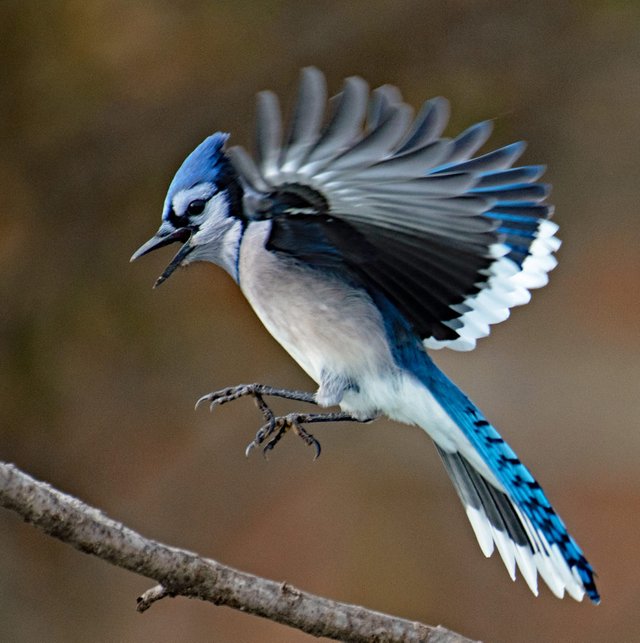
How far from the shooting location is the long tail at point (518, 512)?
1233 millimetres

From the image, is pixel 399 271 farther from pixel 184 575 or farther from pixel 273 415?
pixel 184 575

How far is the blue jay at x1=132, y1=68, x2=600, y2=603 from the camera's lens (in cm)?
108

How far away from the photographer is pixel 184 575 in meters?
1.04

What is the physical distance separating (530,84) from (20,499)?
2.01 m

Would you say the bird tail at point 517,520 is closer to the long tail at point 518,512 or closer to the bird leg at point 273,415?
the long tail at point 518,512

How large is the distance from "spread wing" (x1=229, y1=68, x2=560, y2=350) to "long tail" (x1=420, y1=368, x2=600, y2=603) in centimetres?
9

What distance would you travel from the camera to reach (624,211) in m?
2.73

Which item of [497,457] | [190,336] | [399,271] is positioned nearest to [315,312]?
[399,271]

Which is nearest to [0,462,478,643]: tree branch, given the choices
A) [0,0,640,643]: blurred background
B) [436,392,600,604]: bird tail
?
[436,392,600,604]: bird tail

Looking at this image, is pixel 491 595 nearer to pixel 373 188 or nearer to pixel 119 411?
pixel 119 411

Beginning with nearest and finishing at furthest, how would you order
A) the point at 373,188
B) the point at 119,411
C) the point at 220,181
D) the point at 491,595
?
the point at 373,188, the point at 220,181, the point at 491,595, the point at 119,411

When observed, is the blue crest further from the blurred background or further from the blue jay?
the blurred background

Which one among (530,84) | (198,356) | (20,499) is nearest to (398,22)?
(530,84)

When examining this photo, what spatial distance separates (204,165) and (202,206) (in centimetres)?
5
